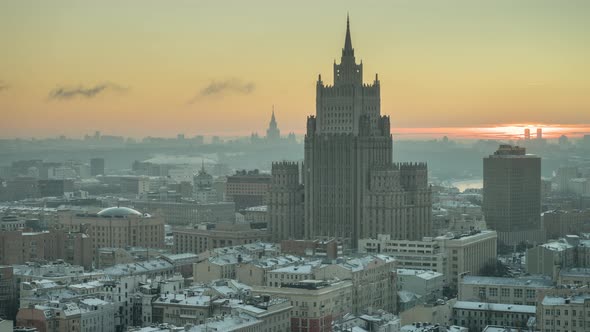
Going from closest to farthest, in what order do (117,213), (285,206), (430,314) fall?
(430,314)
(285,206)
(117,213)

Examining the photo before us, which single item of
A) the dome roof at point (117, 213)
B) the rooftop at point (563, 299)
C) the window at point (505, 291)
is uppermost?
the dome roof at point (117, 213)

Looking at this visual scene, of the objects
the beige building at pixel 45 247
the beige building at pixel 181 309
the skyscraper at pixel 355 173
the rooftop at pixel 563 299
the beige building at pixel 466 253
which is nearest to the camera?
the rooftop at pixel 563 299

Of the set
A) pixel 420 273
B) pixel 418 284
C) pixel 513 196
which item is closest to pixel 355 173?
pixel 420 273

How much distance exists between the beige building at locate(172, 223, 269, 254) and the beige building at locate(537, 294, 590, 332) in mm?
43165

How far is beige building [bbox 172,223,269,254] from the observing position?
104 metres

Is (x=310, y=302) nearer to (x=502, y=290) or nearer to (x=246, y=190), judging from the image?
(x=502, y=290)

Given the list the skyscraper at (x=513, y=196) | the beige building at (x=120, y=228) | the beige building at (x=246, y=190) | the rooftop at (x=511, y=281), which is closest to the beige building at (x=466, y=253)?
the rooftop at (x=511, y=281)

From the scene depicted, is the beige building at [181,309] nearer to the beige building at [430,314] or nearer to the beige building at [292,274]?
the beige building at [292,274]

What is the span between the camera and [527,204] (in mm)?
134125

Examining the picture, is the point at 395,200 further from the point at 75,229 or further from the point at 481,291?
the point at 75,229

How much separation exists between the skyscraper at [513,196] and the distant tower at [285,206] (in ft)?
105

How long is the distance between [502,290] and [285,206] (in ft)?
96.3

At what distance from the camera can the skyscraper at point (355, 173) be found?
99938mm

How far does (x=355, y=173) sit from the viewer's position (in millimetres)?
101062
